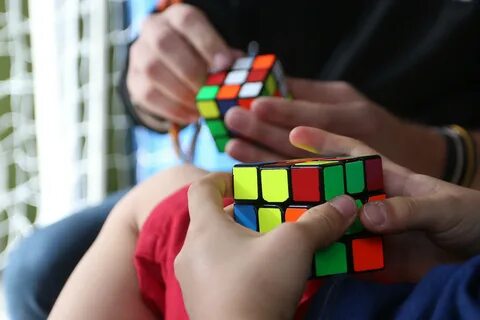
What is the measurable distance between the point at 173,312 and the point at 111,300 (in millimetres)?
102

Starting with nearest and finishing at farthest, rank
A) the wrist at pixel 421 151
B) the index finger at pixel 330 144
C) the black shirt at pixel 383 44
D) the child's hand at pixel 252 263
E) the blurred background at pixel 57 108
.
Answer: the child's hand at pixel 252 263 → the index finger at pixel 330 144 → the wrist at pixel 421 151 → the black shirt at pixel 383 44 → the blurred background at pixel 57 108

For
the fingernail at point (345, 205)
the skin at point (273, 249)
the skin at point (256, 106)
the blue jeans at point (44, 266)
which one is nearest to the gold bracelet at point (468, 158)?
the skin at point (256, 106)

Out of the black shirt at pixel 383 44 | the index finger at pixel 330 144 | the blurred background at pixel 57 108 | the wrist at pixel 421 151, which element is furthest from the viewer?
the blurred background at pixel 57 108

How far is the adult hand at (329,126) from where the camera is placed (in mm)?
694

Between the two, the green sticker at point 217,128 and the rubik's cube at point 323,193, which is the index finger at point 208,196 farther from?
the green sticker at point 217,128

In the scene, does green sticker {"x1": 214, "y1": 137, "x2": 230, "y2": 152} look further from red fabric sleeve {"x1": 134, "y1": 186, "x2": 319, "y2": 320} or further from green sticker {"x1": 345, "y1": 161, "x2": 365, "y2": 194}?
green sticker {"x1": 345, "y1": 161, "x2": 365, "y2": 194}

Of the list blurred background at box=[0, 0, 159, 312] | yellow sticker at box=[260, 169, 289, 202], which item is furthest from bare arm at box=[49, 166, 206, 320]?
blurred background at box=[0, 0, 159, 312]

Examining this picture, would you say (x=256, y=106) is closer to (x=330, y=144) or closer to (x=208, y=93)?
(x=208, y=93)

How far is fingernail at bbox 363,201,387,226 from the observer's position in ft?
1.41

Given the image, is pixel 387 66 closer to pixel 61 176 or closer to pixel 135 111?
pixel 135 111

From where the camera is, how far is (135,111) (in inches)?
40.0

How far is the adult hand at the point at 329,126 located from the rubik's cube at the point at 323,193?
0.77 feet

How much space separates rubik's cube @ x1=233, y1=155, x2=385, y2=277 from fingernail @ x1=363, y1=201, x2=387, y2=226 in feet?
0.04

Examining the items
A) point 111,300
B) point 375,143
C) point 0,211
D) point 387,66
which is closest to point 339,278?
point 111,300
